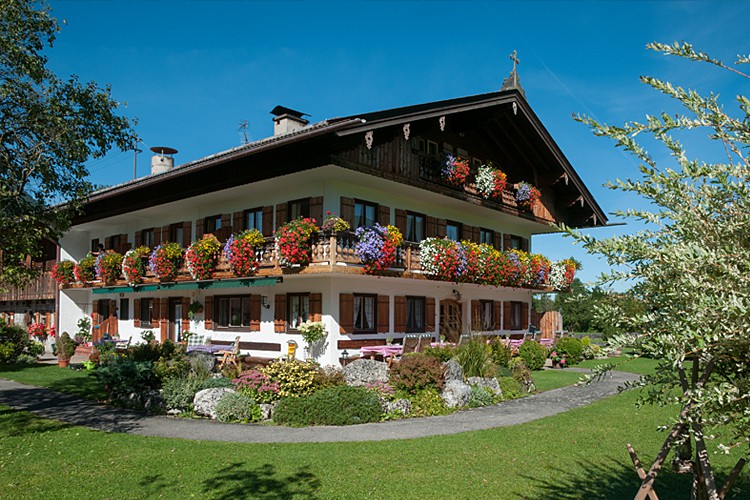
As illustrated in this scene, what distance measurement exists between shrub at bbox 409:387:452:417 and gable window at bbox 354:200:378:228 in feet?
20.7

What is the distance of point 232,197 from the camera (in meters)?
20.7

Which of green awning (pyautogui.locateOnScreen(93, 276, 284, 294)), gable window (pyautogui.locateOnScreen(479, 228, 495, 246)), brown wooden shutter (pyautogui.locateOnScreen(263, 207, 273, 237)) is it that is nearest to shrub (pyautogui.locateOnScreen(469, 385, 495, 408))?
green awning (pyautogui.locateOnScreen(93, 276, 284, 294))

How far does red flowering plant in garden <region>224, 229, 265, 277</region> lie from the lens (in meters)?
17.8

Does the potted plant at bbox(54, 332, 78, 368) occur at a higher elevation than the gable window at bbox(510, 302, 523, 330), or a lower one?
lower

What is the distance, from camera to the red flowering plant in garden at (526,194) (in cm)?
2388

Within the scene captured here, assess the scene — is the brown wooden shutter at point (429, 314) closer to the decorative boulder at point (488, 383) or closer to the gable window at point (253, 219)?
the decorative boulder at point (488, 383)

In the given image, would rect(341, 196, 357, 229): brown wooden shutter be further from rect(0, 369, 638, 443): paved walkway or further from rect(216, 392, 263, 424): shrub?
rect(0, 369, 638, 443): paved walkway

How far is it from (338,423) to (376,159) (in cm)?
821

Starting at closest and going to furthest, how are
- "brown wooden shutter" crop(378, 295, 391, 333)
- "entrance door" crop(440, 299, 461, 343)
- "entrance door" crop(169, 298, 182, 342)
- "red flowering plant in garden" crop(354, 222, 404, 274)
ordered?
"red flowering plant in garden" crop(354, 222, 404, 274)
"brown wooden shutter" crop(378, 295, 391, 333)
"entrance door" crop(440, 299, 461, 343)
"entrance door" crop(169, 298, 182, 342)

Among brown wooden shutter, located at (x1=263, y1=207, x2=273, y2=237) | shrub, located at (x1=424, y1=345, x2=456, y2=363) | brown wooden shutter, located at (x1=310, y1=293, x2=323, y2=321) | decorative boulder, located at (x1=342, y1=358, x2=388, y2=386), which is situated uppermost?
brown wooden shutter, located at (x1=263, y1=207, x2=273, y2=237)

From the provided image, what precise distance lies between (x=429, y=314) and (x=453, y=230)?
375cm

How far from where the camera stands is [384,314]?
63.0ft

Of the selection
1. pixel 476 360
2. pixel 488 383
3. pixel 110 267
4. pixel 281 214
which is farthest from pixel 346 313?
pixel 110 267

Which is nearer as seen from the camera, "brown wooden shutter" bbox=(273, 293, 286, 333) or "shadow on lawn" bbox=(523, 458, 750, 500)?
"shadow on lawn" bbox=(523, 458, 750, 500)
